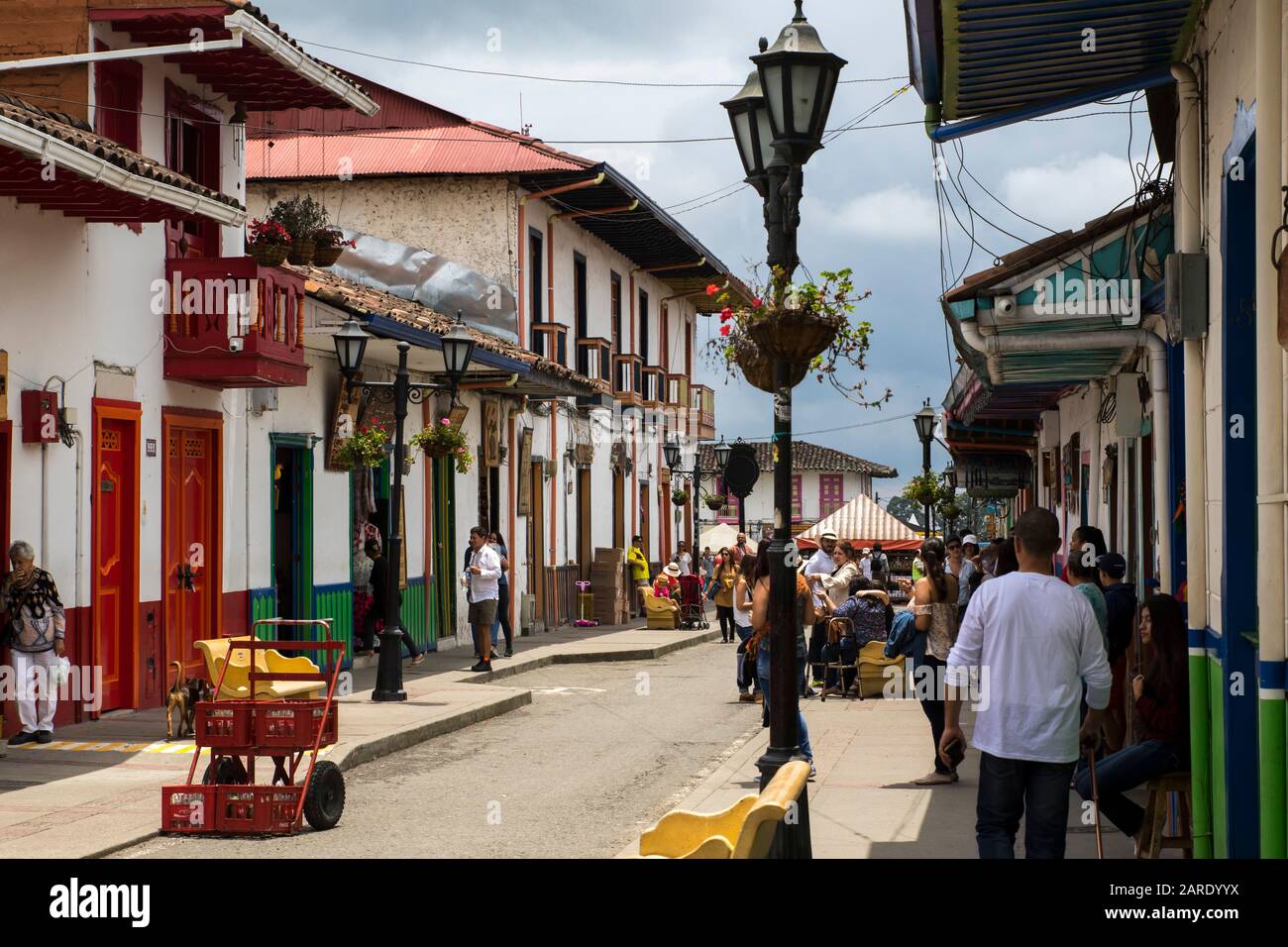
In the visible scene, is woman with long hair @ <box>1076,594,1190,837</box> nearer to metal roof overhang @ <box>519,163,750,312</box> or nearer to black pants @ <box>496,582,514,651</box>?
black pants @ <box>496,582,514,651</box>

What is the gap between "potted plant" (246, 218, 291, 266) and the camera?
1659 cm

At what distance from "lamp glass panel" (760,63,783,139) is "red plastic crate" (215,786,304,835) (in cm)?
440

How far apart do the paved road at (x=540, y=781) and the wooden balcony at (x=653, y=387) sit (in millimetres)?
16610

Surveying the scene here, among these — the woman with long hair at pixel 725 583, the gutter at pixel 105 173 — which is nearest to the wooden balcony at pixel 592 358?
the woman with long hair at pixel 725 583

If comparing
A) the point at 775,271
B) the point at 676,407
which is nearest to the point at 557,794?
the point at 775,271

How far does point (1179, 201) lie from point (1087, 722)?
7.96ft

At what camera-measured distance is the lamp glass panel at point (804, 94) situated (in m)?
8.12

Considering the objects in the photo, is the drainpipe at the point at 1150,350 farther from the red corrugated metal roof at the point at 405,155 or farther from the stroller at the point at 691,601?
the stroller at the point at 691,601

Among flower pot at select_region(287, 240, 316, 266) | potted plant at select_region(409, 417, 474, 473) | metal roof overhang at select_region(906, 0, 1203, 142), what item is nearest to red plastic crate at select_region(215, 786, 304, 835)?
metal roof overhang at select_region(906, 0, 1203, 142)

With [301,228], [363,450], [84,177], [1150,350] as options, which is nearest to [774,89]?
[1150,350]

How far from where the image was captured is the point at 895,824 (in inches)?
371

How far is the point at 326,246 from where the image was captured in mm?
18531

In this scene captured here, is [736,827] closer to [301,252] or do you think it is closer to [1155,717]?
[1155,717]
